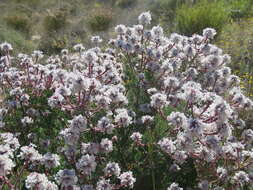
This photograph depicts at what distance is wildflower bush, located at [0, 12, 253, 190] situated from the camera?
2963 millimetres

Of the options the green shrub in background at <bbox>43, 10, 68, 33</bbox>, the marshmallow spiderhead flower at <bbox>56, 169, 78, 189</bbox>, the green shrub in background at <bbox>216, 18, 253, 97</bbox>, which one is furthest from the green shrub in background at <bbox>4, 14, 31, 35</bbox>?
the marshmallow spiderhead flower at <bbox>56, 169, 78, 189</bbox>

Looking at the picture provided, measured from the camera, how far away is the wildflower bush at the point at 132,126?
9.72 feet

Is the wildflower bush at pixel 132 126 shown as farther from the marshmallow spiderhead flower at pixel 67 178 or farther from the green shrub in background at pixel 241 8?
the green shrub in background at pixel 241 8

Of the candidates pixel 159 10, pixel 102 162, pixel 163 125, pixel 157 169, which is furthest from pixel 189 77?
pixel 159 10

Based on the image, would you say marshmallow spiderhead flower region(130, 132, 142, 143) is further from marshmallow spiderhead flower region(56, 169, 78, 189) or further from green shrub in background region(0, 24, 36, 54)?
green shrub in background region(0, 24, 36, 54)

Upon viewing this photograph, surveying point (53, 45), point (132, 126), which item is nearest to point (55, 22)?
point (53, 45)

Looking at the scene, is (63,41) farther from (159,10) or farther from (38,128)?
(38,128)

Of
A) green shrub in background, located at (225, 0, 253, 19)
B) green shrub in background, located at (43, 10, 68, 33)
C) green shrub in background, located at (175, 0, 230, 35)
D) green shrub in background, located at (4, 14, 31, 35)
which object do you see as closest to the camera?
green shrub in background, located at (175, 0, 230, 35)

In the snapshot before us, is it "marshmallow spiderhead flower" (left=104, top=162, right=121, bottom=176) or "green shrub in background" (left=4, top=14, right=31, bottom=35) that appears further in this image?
"green shrub in background" (left=4, top=14, right=31, bottom=35)

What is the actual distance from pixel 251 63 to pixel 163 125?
143 inches

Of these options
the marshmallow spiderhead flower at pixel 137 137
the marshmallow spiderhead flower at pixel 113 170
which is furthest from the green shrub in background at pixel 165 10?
the marshmallow spiderhead flower at pixel 113 170

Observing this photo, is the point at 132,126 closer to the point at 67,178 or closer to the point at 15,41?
the point at 67,178

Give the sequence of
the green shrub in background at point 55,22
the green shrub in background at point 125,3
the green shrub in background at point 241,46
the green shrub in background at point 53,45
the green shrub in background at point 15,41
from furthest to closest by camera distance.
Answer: the green shrub in background at point 125,3, the green shrub in background at point 55,22, the green shrub in background at point 15,41, the green shrub in background at point 53,45, the green shrub in background at point 241,46

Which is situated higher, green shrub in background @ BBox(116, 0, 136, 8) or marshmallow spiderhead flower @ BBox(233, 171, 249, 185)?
green shrub in background @ BBox(116, 0, 136, 8)
